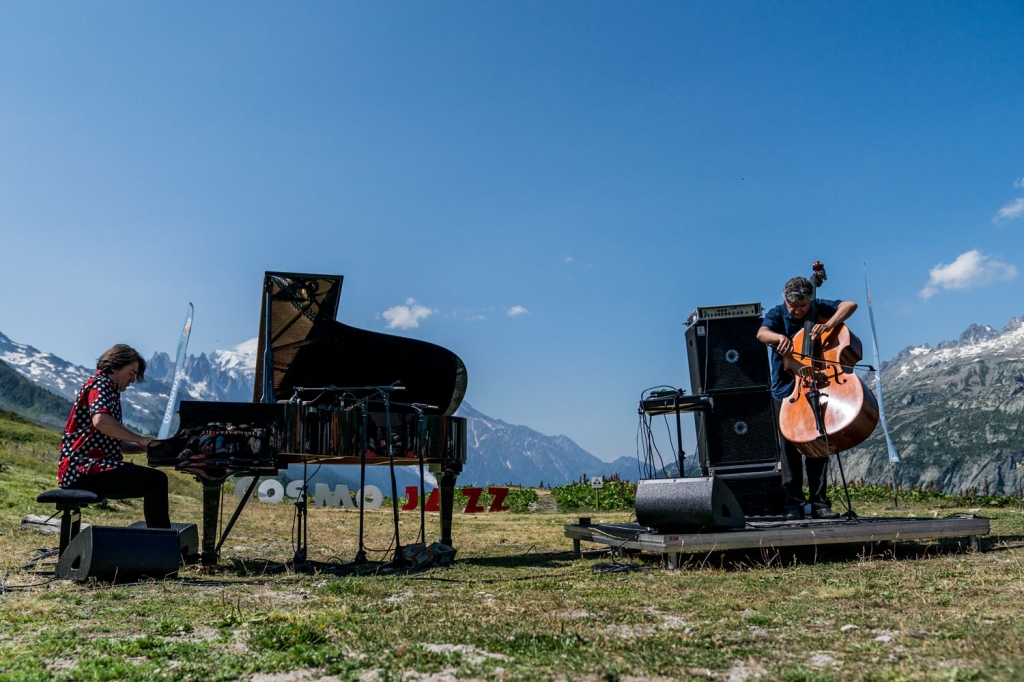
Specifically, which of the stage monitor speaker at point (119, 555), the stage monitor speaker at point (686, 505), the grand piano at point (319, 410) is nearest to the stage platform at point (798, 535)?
the stage monitor speaker at point (686, 505)

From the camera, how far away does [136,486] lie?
6102mm

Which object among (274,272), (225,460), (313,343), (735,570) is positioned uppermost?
(274,272)

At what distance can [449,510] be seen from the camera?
8.04 meters

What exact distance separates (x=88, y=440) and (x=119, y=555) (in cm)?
124

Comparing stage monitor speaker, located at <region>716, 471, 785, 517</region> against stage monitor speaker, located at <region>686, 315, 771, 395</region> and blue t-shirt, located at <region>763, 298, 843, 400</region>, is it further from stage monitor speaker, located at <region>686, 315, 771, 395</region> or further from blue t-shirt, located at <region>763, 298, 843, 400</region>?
blue t-shirt, located at <region>763, 298, 843, 400</region>

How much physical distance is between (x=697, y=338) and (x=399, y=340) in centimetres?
418

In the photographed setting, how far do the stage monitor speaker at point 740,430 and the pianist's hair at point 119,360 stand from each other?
7.01m

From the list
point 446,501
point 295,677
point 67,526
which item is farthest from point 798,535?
point 67,526

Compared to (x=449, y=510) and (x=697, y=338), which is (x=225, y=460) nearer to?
(x=449, y=510)

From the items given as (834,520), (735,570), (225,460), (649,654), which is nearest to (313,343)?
(225,460)

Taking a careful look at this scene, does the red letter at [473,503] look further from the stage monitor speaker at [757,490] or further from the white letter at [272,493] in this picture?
the stage monitor speaker at [757,490]

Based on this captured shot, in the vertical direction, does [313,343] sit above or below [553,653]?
above

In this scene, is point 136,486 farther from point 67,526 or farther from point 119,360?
point 119,360

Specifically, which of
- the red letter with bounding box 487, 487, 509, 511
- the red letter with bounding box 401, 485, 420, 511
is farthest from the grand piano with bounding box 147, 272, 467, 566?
the red letter with bounding box 401, 485, 420, 511
